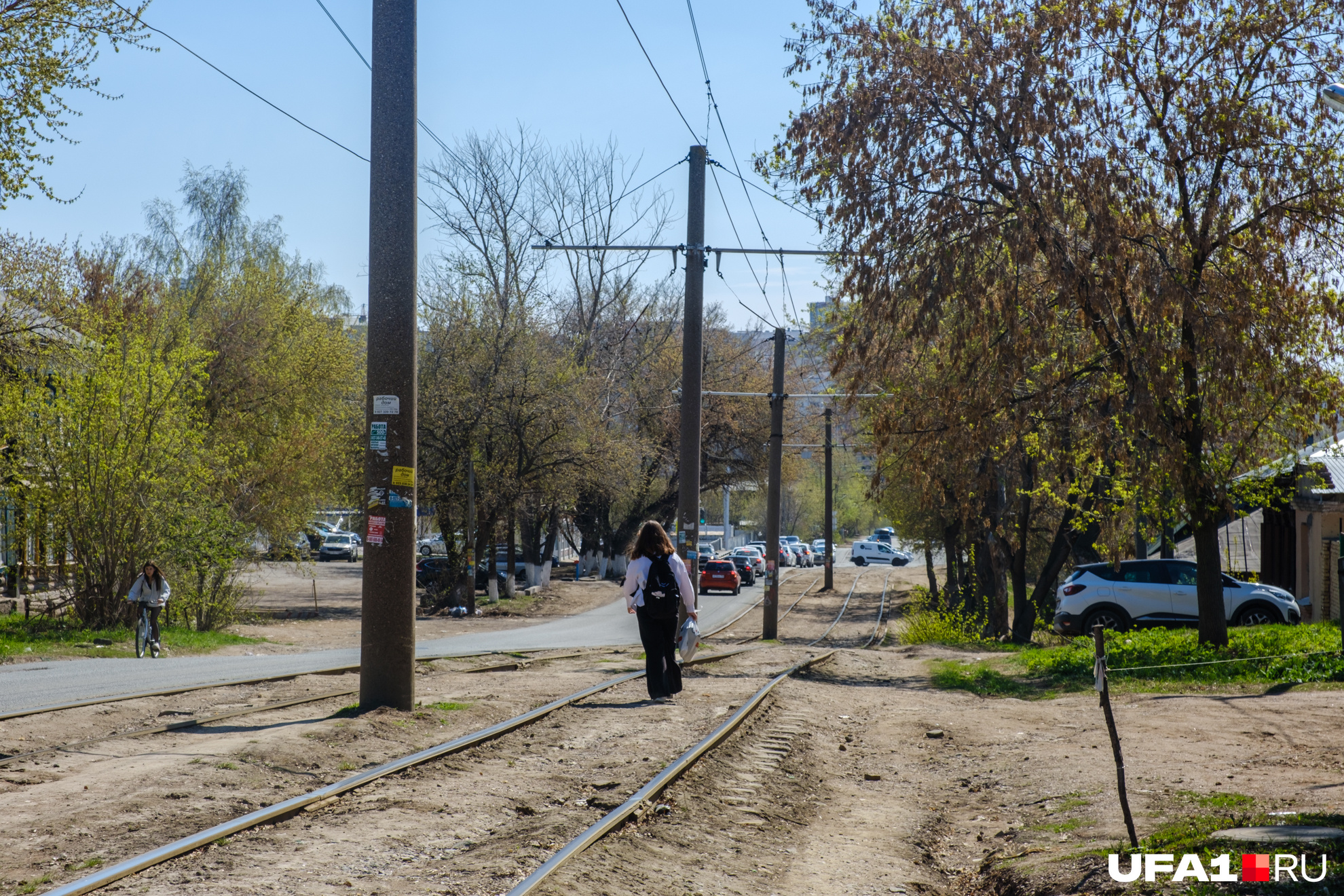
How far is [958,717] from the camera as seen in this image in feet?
39.9

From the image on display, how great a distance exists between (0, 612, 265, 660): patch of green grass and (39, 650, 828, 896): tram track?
35.2ft

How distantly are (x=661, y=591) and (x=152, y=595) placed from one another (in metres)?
10.4

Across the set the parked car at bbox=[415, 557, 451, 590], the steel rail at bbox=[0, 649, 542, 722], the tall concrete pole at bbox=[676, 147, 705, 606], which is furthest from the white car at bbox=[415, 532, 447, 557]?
the steel rail at bbox=[0, 649, 542, 722]

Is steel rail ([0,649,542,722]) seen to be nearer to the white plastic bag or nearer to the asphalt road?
the asphalt road

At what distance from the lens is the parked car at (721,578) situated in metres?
48.4

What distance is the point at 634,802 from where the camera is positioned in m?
6.52

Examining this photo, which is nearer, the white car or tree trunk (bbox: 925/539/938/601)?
tree trunk (bbox: 925/539/938/601)

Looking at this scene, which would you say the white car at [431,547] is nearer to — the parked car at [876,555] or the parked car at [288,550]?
the parked car at [288,550]

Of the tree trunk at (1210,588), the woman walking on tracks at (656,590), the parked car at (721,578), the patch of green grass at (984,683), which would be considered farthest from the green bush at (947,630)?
the parked car at (721,578)

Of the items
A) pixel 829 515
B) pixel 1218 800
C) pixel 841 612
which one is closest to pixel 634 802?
pixel 1218 800

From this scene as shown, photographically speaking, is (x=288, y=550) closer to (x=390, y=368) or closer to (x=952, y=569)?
(x=390, y=368)

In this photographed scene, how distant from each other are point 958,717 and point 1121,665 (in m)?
4.99

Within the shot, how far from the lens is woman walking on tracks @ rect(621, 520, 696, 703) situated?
1091 cm

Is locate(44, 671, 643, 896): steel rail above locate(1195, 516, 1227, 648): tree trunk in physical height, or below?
below
